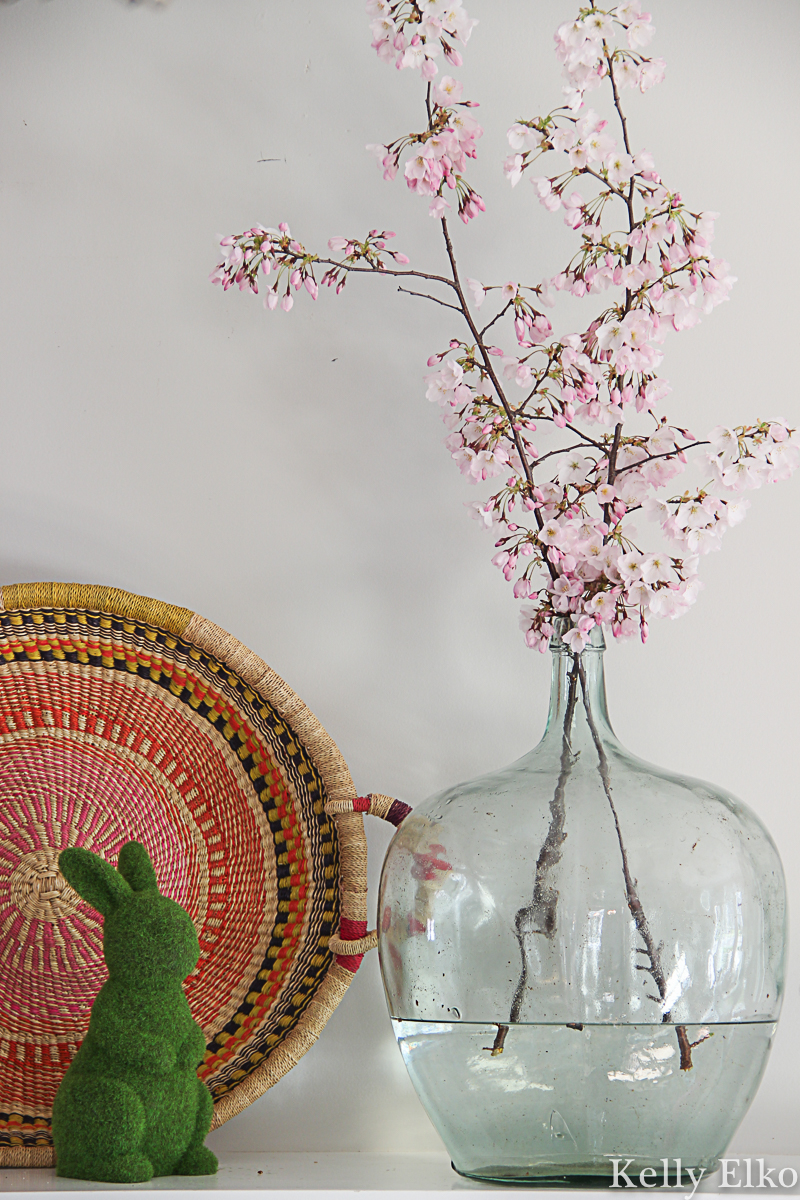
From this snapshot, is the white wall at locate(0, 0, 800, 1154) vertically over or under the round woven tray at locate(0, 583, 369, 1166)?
over

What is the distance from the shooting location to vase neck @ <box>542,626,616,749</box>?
0.83m

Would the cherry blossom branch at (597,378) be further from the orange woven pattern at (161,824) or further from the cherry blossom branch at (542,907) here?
the orange woven pattern at (161,824)

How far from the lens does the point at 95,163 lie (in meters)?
1.07

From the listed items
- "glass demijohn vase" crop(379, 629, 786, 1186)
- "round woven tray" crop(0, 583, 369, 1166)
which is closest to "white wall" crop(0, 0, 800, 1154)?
"round woven tray" crop(0, 583, 369, 1166)

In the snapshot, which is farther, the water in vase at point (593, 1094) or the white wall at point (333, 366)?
the white wall at point (333, 366)

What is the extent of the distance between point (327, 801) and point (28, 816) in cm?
26

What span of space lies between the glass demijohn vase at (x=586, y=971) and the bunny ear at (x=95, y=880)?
0.21 meters

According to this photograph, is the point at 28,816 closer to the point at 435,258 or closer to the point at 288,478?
the point at 288,478

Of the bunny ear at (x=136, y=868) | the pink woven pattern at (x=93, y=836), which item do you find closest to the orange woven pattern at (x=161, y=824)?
the pink woven pattern at (x=93, y=836)

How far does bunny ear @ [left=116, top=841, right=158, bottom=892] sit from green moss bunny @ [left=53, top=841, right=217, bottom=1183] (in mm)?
14

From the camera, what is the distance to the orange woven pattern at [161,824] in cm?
88

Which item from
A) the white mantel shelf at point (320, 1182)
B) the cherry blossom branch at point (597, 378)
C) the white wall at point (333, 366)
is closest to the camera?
the white mantel shelf at point (320, 1182)

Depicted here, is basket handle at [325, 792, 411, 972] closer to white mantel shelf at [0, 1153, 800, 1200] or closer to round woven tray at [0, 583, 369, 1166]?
round woven tray at [0, 583, 369, 1166]

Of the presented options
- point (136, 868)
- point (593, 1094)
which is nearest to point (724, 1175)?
point (593, 1094)
